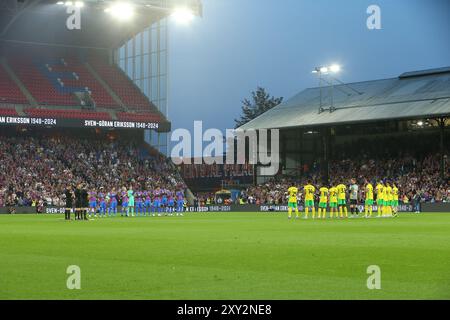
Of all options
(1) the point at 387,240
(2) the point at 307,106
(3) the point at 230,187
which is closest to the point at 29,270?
(1) the point at 387,240

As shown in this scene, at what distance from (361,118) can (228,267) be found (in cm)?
5260

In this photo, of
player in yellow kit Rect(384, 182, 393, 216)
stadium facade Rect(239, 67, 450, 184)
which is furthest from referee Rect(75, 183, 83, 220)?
stadium facade Rect(239, 67, 450, 184)

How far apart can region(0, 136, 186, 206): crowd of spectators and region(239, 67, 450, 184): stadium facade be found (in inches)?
410

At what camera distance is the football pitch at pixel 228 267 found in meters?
11.7

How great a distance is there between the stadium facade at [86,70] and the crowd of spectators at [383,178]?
11266 millimetres

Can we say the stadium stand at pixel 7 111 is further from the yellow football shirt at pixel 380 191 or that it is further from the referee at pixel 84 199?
the yellow football shirt at pixel 380 191

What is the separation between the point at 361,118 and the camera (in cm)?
6644

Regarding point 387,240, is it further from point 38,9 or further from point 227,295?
point 38,9

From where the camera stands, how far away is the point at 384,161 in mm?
71375

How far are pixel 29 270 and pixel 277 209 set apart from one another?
5377cm

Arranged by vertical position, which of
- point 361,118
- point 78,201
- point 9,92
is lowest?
point 78,201

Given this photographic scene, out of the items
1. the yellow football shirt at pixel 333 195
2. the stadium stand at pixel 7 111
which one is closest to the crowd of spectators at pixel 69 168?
the stadium stand at pixel 7 111

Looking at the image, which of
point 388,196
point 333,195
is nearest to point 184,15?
point 333,195

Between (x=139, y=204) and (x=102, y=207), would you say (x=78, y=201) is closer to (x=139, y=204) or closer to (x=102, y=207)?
(x=102, y=207)
